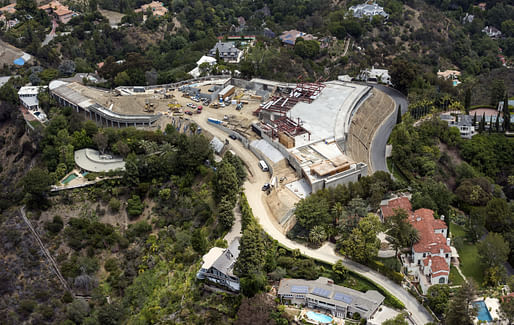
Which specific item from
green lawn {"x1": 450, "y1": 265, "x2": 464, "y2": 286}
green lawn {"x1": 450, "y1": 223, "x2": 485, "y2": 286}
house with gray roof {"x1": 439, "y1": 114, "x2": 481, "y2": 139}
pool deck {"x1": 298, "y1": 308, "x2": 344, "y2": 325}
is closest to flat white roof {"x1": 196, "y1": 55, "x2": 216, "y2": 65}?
house with gray roof {"x1": 439, "y1": 114, "x2": 481, "y2": 139}

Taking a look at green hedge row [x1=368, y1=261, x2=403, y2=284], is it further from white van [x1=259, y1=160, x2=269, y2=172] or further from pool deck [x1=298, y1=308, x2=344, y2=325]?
white van [x1=259, y1=160, x2=269, y2=172]

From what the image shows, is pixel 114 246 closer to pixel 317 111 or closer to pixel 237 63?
pixel 317 111

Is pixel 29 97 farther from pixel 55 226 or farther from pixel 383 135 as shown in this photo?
pixel 383 135

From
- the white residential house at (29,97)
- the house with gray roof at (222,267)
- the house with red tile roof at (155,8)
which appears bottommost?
the house with red tile roof at (155,8)

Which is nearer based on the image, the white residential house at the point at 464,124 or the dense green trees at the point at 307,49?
the white residential house at the point at 464,124

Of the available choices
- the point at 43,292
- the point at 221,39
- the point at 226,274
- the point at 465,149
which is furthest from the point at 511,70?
the point at 43,292

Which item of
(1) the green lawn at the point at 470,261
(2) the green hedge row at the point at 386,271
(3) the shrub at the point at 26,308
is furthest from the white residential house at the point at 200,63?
(2) the green hedge row at the point at 386,271

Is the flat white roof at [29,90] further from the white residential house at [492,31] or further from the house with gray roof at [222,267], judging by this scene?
Result: the white residential house at [492,31]

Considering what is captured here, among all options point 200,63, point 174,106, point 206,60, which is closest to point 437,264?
point 174,106
